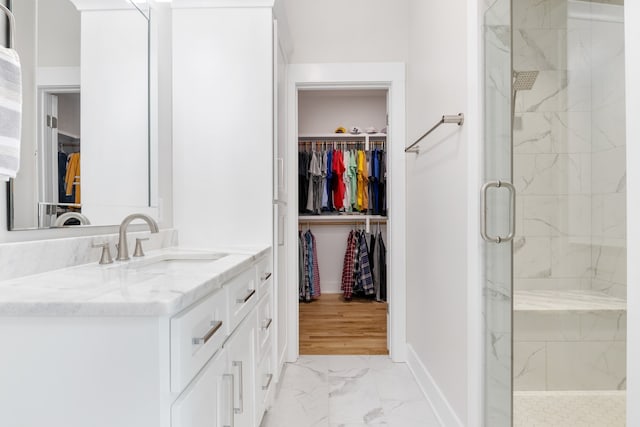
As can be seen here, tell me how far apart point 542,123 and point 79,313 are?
61.0 inches

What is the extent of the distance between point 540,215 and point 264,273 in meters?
1.21

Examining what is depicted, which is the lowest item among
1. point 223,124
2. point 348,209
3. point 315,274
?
point 315,274

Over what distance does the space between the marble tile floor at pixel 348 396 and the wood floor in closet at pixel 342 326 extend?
18 cm

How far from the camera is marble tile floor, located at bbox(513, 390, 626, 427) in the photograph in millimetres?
1090

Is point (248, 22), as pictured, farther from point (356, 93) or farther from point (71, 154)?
point (356, 93)

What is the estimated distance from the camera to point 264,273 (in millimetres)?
1791

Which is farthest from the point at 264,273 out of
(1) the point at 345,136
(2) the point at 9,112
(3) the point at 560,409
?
(1) the point at 345,136

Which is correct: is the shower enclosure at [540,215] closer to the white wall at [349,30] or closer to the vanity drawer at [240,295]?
the vanity drawer at [240,295]

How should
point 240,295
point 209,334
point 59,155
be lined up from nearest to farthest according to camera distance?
point 209,334 < point 59,155 < point 240,295

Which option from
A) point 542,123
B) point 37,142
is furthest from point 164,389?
point 542,123

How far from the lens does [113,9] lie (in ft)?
5.07

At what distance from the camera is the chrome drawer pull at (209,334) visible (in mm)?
881

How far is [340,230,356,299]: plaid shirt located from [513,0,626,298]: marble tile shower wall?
2904mm

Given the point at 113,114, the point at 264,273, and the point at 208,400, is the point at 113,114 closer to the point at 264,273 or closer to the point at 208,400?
the point at 264,273
